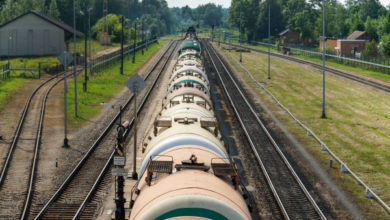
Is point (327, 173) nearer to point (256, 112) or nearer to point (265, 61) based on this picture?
point (256, 112)

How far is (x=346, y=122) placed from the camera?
40.0 metres

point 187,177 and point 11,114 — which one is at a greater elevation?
point 187,177

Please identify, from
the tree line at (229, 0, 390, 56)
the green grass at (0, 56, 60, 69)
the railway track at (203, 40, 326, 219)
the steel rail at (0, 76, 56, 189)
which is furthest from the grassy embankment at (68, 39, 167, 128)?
the tree line at (229, 0, 390, 56)

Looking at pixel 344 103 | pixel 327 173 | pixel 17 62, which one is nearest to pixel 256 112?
pixel 344 103

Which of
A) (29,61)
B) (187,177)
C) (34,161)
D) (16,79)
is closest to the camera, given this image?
(187,177)

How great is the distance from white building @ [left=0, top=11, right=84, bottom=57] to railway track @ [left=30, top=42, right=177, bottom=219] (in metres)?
48.7

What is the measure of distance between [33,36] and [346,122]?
58.7 metres

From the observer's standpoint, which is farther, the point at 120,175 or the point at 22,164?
the point at 22,164

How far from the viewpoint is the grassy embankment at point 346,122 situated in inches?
1016

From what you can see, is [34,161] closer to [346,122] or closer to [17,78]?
[346,122]

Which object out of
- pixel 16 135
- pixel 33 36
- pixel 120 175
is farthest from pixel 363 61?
pixel 120 175

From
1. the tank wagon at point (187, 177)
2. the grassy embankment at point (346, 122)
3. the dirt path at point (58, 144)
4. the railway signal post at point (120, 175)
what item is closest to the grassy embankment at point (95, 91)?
the dirt path at point (58, 144)

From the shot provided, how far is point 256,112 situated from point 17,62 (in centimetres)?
4545

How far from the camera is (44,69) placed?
2584 inches
